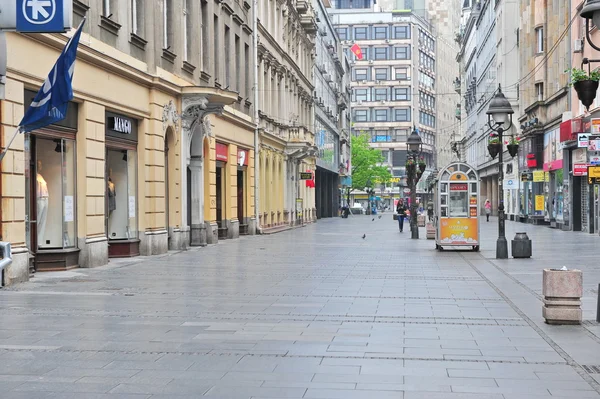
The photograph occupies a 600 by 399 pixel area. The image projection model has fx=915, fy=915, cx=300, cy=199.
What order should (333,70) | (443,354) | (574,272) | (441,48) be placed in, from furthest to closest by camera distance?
(441,48) < (333,70) < (574,272) < (443,354)

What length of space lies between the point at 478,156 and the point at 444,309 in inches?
3267

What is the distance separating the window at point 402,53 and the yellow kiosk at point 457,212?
110 metres

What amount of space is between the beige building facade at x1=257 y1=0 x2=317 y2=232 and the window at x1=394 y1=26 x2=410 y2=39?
238 ft

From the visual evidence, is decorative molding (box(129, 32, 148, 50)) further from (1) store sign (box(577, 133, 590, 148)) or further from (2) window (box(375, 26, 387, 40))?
(2) window (box(375, 26, 387, 40))

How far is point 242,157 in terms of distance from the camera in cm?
3891

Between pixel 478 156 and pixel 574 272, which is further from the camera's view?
pixel 478 156

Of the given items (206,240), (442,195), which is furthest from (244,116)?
(442,195)

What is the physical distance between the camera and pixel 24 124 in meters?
13.3

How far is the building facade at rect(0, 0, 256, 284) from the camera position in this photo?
17.4m

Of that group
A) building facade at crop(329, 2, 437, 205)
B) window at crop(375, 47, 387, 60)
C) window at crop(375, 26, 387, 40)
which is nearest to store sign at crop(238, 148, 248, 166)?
building facade at crop(329, 2, 437, 205)

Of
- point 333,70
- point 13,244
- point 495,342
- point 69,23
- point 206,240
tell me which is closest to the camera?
point 495,342

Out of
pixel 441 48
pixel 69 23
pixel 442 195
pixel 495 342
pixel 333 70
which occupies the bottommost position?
pixel 495 342

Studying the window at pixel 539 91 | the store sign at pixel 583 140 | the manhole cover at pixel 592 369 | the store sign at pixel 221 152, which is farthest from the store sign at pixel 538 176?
the manhole cover at pixel 592 369

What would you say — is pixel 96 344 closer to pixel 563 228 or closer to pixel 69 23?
pixel 69 23
